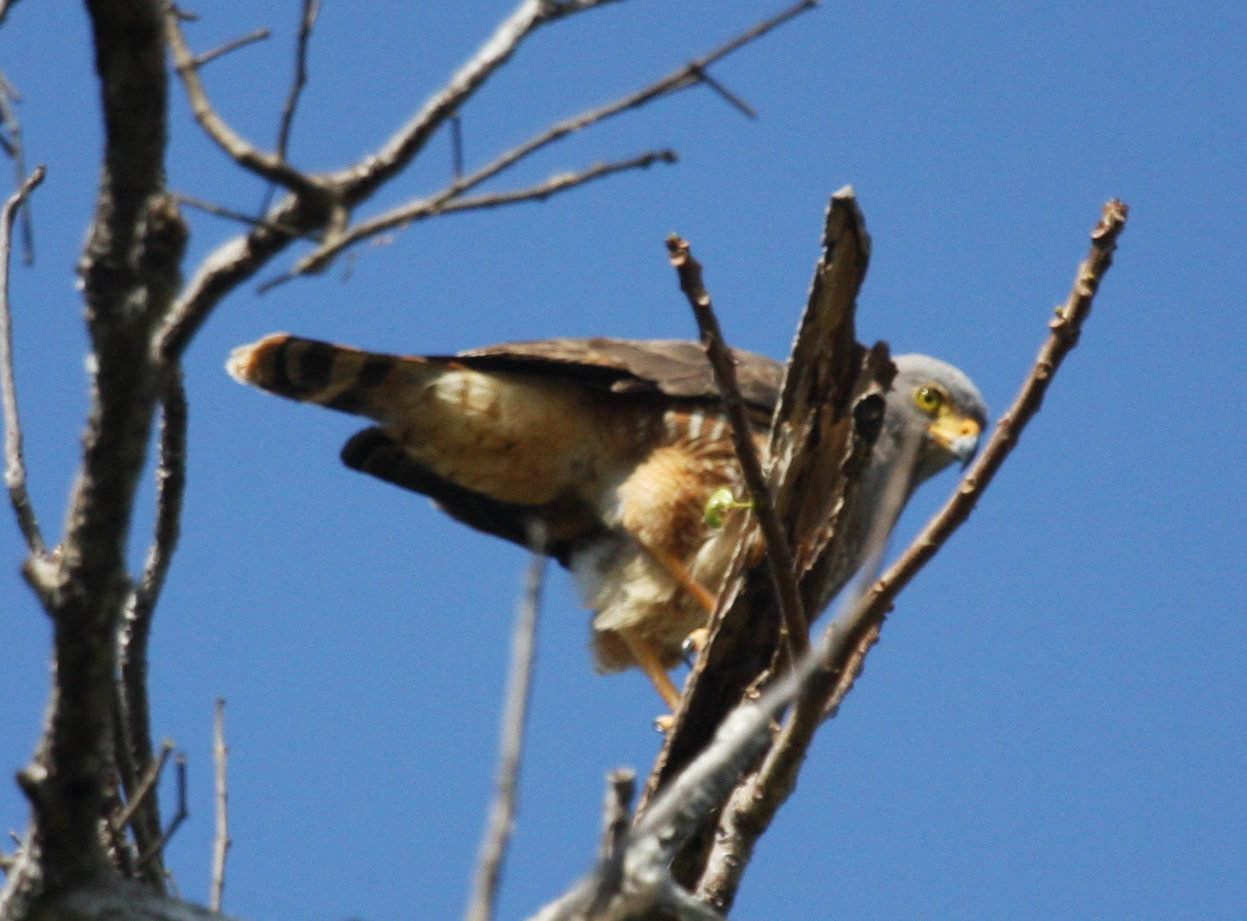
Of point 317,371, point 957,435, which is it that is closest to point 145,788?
point 317,371

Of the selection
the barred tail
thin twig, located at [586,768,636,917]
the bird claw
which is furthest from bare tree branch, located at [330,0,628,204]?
the barred tail

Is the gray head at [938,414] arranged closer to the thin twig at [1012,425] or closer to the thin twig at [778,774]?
the thin twig at [778,774]

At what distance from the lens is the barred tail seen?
5359 mm

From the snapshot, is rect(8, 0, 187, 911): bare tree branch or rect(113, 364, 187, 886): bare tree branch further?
rect(113, 364, 187, 886): bare tree branch

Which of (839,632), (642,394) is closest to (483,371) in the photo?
(642,394)

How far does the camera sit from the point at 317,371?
5477 mm

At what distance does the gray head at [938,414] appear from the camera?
19.7ft

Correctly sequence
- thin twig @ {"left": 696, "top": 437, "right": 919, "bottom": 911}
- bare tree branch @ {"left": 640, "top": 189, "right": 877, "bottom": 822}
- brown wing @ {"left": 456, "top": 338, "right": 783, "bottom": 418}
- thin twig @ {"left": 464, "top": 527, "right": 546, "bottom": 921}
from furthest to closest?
1. brown wing @ {"left": 456, "top": 338, "right": 783, "bottom": 418}
2. bare tree branch @ {"left": 640, "top": 189, "right": 877, "bottom": 822}
3. thin twig @ {"left": 696, "top": 437, "right": 919, "bottom": 911}
4. thin twig @ {"left": 464, "top": 527, "right": 546, "bottom": 921}

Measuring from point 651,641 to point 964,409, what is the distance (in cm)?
164

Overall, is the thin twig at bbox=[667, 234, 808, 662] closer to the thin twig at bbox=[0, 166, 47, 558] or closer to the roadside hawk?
the thin twig at bbox=[0, 166, 47, 558]

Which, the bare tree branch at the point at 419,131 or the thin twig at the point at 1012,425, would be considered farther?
the thin twig at the point at 1012,425

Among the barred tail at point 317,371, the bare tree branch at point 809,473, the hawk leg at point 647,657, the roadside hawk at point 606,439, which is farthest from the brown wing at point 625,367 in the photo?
the bare tree branch at point 809,473

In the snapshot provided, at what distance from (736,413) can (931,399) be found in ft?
10.3

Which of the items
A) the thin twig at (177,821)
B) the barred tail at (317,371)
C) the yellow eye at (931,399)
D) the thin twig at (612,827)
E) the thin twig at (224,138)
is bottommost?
the thin twig at (177,821)
